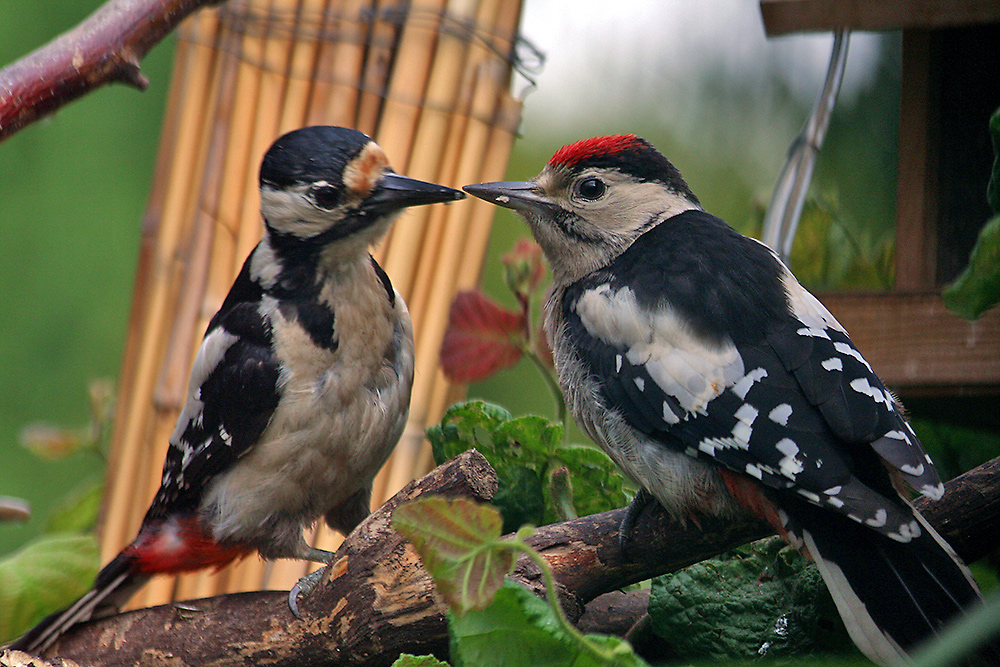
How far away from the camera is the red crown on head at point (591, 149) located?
110 cm

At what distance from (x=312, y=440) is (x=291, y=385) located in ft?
0.22

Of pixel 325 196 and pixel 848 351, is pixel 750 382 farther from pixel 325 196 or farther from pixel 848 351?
pixel 325 196

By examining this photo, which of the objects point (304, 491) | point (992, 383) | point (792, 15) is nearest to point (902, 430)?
point (992, 383)

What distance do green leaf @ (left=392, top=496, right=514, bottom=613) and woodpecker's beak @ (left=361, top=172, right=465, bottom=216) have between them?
0.54m

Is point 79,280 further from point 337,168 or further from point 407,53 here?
point 337,168

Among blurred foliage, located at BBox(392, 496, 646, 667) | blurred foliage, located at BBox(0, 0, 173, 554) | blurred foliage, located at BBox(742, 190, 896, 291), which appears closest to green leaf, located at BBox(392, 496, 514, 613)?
blurred foliage, located at BBox(392, 496, 646, 667)

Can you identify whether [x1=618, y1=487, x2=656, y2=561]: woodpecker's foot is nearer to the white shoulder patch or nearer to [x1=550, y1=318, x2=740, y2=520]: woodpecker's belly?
[x1=550, y1=318, x2=740, y2=520]: woodpecker's belly

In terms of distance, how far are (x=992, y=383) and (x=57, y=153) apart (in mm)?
1996

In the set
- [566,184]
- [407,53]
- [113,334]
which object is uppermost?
[407,53]

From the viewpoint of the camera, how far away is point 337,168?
1032 mm

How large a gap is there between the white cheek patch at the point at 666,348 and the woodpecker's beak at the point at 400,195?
20cm

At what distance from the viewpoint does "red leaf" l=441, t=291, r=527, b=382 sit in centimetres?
122

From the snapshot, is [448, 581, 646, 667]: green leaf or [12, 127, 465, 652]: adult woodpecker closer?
[448, 581, 646, 667]: green leaf

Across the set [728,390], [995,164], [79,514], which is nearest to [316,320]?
[728,390]
